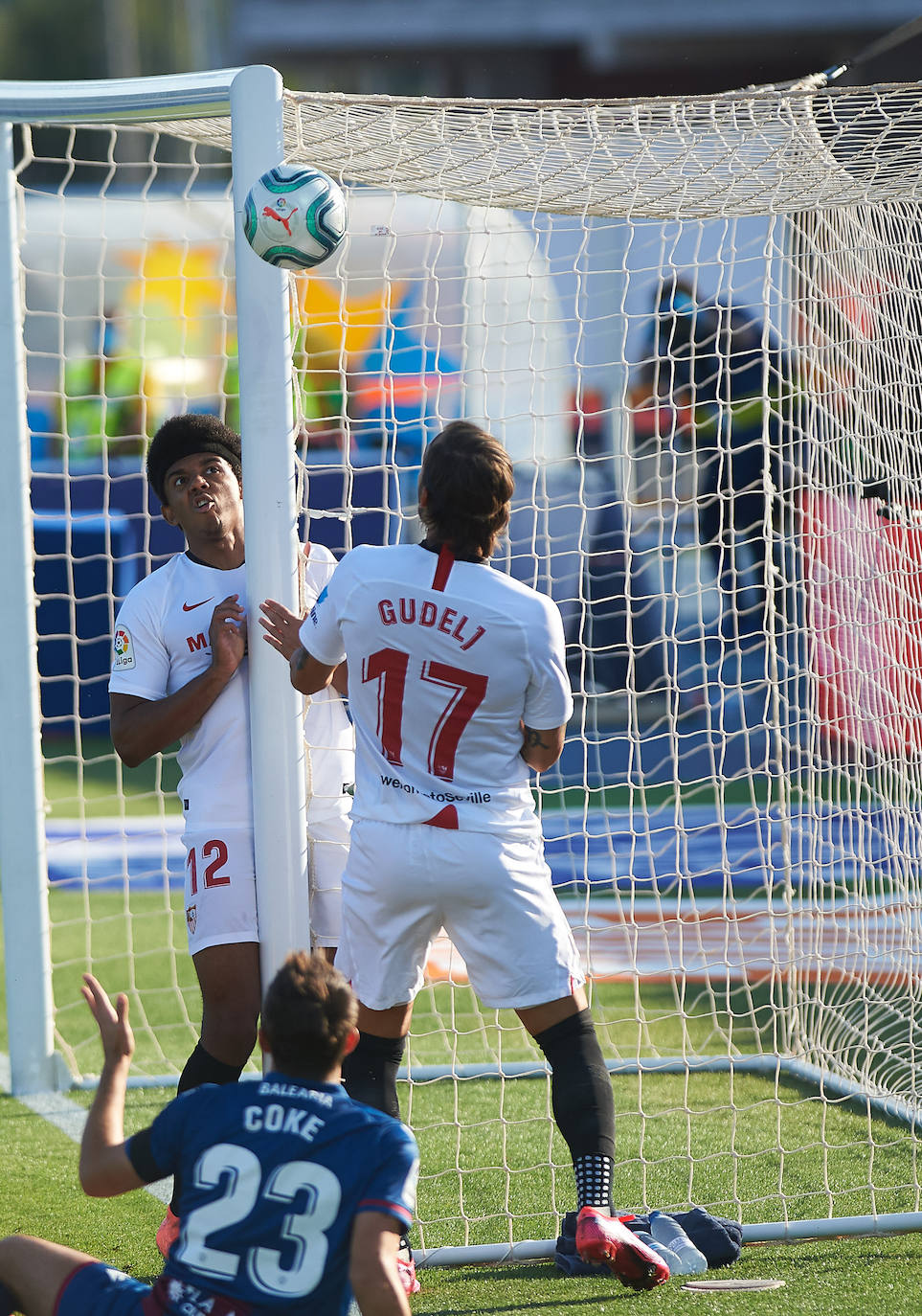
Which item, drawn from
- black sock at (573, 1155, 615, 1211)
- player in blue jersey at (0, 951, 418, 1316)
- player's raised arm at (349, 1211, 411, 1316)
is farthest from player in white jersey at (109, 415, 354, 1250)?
player's raised arm at (349, 1211, 411, 1316)

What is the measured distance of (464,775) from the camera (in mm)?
2801

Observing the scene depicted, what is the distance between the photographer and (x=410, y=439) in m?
12.8

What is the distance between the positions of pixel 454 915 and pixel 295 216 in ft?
4.75

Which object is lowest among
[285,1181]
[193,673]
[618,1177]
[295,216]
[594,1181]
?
[618,1177]

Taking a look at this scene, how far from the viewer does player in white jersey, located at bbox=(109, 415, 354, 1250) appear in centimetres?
314

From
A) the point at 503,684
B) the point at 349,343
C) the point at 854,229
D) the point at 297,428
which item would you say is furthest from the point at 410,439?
the point at 503,684

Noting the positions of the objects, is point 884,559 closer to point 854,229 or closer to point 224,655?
point 854,229

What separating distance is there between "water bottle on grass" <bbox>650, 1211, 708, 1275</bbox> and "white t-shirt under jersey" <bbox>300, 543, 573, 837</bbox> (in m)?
1.10

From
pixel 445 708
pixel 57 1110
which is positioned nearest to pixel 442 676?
pixel 445 708

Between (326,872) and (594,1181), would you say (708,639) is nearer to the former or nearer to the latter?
(326,872)

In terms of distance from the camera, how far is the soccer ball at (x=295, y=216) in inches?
112

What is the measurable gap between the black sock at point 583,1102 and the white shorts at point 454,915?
0.11m

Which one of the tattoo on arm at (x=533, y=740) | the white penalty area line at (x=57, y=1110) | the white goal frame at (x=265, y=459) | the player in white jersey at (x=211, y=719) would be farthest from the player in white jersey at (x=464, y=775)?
the white penalty area line at (x=57, y=1110)

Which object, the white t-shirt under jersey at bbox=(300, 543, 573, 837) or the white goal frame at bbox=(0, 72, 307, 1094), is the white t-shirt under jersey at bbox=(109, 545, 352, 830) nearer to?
the white goal frame at bbox=(0, 72, 307, 1094)
